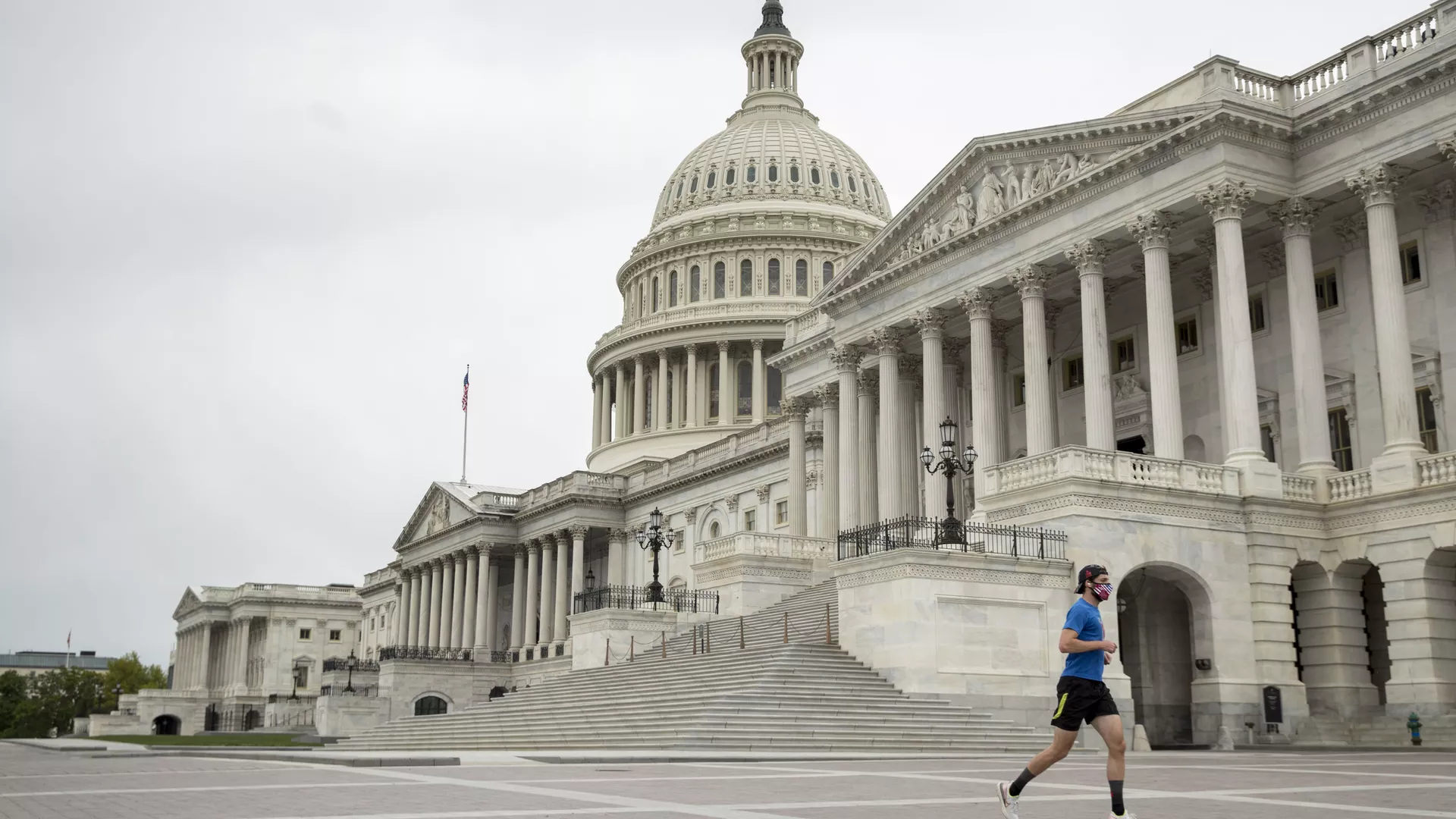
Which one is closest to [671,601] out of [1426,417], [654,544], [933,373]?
[654,544]

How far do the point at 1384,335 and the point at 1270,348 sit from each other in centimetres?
678

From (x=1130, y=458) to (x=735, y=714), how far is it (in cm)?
1363

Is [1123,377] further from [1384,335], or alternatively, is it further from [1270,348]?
[1384,335]

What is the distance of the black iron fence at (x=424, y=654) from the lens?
87.6 metres

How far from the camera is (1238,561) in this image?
3909cm

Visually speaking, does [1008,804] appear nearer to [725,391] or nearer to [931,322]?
[931,322]

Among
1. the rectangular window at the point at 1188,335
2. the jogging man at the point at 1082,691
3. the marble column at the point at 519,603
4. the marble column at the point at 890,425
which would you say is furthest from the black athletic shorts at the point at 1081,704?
the marble column at the point at 519,603

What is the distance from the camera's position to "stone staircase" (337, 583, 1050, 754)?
31.9 metres

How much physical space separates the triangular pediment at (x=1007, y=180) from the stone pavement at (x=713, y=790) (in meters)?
24.1

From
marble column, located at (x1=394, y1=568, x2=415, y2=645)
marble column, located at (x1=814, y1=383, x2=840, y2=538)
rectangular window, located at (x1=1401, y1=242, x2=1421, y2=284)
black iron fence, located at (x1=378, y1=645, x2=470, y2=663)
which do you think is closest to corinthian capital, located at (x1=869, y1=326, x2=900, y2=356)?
marble column, located at (x1=814, y1=383, x2=840, y2=538)

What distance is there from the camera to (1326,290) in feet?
149

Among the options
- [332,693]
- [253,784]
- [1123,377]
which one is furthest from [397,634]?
[253,784]

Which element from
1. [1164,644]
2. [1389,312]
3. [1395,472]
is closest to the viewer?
[1395,472]

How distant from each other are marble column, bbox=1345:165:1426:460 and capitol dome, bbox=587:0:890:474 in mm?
72245
